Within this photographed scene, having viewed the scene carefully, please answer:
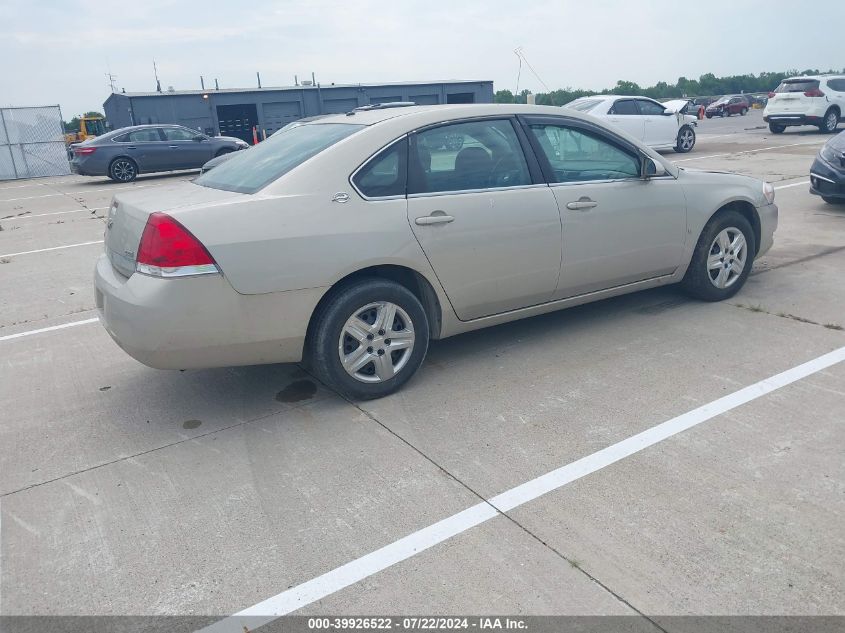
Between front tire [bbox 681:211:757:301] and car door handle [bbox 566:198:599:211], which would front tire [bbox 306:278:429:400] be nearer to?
car door handle [bbox 566:198:599:211]

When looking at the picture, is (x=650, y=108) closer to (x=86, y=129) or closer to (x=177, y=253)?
(x=177, y=253)

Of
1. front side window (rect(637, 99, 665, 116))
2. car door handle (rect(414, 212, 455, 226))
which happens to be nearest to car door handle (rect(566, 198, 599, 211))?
car door handle (rect(414, 212, 455, 226))

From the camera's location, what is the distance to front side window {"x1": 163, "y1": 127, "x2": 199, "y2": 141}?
19.0m

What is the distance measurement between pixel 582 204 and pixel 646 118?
1398 cm

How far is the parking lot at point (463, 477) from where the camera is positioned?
2.60 m

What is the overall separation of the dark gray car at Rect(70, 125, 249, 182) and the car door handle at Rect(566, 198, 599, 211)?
54.5 ft

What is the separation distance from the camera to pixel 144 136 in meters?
18.8

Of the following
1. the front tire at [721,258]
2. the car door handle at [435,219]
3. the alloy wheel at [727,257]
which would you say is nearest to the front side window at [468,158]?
the car door handle at [435,219]

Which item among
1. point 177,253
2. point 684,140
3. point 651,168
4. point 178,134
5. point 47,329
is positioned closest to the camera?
point 177,253

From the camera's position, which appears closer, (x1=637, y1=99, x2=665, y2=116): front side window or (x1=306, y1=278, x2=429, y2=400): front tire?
(x1=306, y1=278, x2=429, y2=400): front tire

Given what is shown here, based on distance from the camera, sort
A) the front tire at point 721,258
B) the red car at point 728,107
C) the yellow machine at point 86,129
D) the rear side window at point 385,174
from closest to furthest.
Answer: the rear side window at point 385,174, the front tire at point 721,258, the yellow machine at point 86,129, the red car at point 728,107

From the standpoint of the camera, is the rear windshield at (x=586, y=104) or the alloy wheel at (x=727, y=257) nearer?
the alloy wheel at (x=727, y=257)

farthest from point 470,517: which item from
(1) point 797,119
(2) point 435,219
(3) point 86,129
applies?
(3) point 86,129

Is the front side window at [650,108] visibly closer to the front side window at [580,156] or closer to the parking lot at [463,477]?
the parking lot at [463,477]
